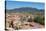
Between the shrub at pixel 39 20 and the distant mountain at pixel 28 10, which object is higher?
the distant mountain at pixel 28 10

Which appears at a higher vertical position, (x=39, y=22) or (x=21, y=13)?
(x=21, y=13)

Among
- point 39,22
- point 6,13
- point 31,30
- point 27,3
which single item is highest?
point 27,3

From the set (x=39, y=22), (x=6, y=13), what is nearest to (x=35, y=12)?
(x=39, y=22)

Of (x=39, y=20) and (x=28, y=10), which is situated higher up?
(x=28, y=10)

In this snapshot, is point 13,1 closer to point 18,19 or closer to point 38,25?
point 18,19

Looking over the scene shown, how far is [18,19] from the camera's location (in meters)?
1.21

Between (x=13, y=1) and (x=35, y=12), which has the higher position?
(x=13, y=1)

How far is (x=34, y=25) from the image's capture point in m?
1.24

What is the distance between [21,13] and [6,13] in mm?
194

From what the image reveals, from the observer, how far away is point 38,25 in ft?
4.09

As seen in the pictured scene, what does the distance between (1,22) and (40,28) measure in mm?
517

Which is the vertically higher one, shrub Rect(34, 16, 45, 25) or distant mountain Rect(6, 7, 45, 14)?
distant mountain Rect(6, 7, 45, 14)

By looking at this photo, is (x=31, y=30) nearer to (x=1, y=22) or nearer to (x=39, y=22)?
(x=39, y=22)

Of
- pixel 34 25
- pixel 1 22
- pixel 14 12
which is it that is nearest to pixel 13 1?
pixel 14 12
